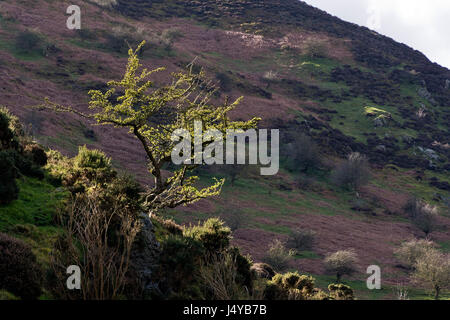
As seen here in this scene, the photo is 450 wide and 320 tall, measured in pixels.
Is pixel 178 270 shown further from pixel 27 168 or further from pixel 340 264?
pixel 340 264

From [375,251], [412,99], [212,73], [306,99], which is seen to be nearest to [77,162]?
[375,251]

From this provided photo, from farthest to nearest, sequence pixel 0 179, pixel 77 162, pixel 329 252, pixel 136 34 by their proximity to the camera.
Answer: pixel 136 34 < pixel 329 252 < pixel 77 162 < pixel 0 179

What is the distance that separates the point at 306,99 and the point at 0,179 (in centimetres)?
7755

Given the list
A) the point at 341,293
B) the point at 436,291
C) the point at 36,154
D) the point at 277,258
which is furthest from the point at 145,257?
the point at 436,291

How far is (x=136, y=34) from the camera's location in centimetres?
7419

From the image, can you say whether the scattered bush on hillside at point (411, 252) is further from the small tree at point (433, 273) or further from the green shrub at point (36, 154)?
the green shrub at point (36, 154)

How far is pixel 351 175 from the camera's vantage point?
5566cm

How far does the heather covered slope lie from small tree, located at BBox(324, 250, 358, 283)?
1469 mm

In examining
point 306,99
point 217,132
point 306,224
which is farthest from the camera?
point 306,99

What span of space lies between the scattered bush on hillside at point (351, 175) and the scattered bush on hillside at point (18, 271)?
51.6 m

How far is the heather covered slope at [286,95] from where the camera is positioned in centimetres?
4162

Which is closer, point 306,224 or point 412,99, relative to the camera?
point 306,224

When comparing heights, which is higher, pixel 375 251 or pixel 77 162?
pixel 77 162
